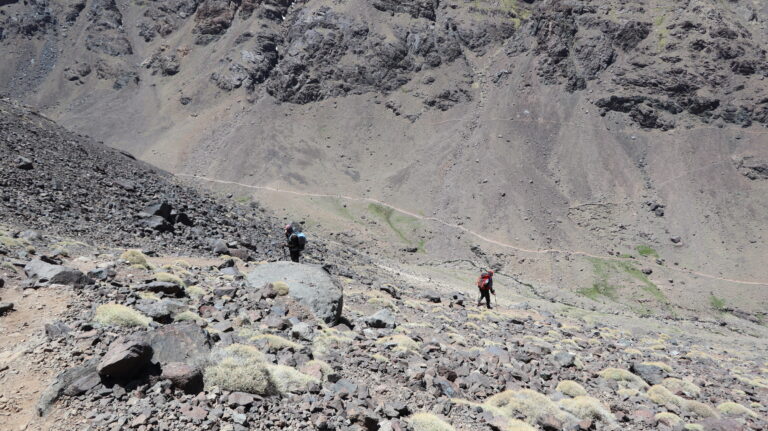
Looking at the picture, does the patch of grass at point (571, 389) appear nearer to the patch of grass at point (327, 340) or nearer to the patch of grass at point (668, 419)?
the patch of grass at point (668, 419)

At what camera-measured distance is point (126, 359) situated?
6.23m

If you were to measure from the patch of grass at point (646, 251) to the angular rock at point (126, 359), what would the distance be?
80815 millimetres

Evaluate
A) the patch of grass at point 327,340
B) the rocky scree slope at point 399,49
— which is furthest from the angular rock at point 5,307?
the rocky scree slope at point 399,49

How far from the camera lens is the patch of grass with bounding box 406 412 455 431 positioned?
7.54 m

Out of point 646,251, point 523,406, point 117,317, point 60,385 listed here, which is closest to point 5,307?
point 117,317

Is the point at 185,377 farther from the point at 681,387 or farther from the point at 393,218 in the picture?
the point at 393,218

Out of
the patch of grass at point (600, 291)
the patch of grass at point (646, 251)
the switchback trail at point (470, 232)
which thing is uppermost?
the patch of grass at point (646, 251)

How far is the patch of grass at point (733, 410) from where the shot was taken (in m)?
13.0

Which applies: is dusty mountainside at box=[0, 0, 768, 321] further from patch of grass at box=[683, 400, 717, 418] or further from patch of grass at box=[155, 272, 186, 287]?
patch of grass at box=[155, 272, 186, 287]

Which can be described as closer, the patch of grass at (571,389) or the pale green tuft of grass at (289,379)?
the pale green tuft of grass at (289,379)

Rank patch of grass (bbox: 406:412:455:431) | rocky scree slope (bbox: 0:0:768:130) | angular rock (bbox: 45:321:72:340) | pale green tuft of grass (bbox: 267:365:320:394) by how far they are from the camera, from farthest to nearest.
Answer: rocky scree slope (bbox: 0:0:768:130) < patch of grass (bbox: 406:412:455:431) < pale green tuft of grass (bbox: 267:365:320:394) < angular rock (bbox: 45:321:72:340)

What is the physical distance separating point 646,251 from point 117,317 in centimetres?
8159

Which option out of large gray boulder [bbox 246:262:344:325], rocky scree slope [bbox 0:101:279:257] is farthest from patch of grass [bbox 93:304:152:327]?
rocky scree slope [bbox 0:101:279:257]

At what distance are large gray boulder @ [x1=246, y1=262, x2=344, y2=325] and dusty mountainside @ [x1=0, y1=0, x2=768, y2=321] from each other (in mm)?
44723
